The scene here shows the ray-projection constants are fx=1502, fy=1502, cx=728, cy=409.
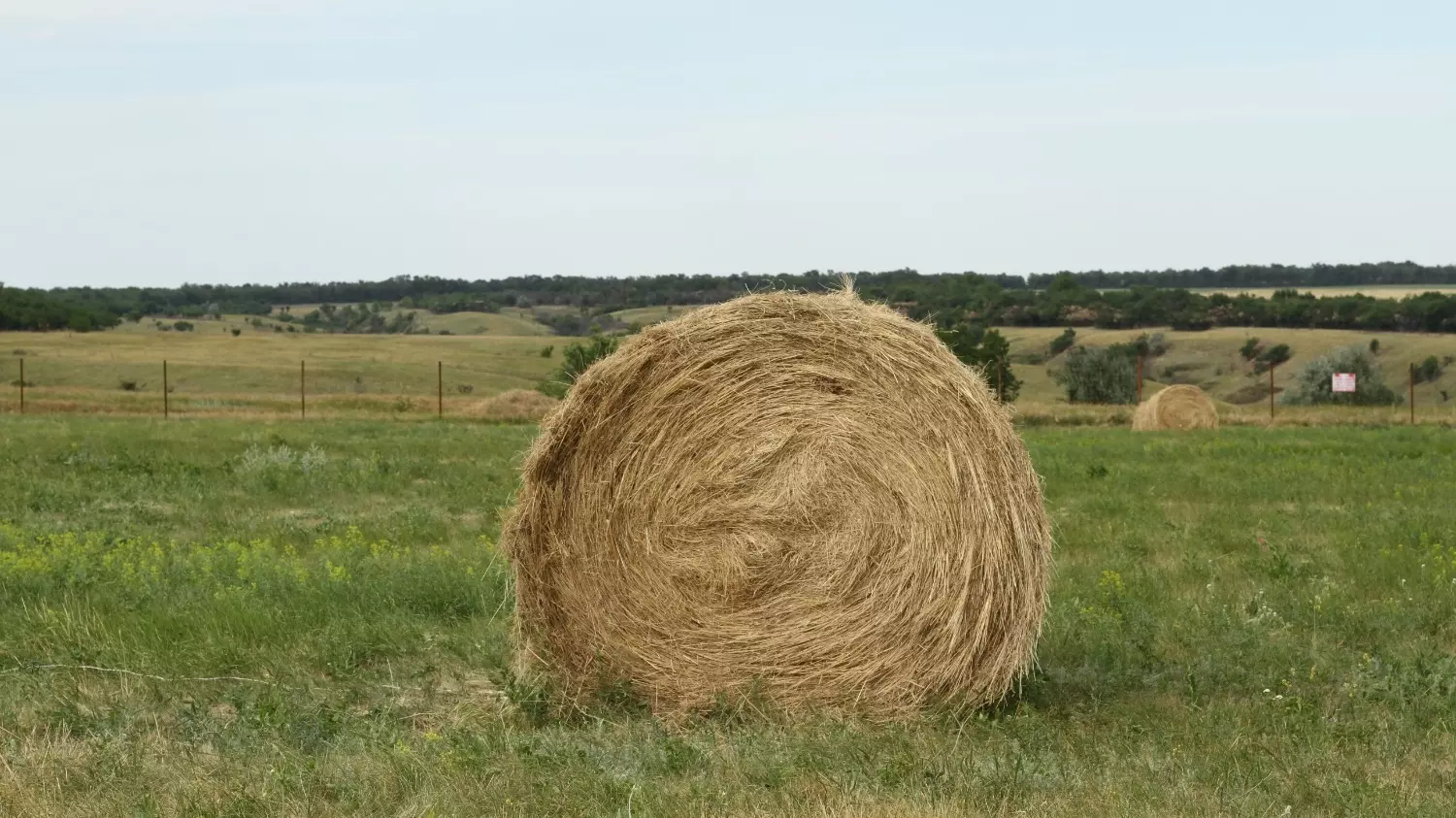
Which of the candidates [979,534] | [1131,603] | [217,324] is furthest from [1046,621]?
[217,324]

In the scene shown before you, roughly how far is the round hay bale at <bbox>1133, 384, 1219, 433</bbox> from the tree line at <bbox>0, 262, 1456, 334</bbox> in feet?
37.6

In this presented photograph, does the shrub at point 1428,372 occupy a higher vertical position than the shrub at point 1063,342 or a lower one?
lower

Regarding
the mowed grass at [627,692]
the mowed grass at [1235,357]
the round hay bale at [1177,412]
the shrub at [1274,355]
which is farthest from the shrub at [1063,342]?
the mowed grass at [627,692]

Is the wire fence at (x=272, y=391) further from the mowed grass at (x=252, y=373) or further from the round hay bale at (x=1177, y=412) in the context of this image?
the round hay bale at (x=1177, y=412)

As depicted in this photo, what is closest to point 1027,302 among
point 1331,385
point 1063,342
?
point 1063,342

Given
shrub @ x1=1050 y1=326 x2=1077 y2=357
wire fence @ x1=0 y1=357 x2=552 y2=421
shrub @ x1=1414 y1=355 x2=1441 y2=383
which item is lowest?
wire fence @ x1=0 y1=357 x2=552 y2=421

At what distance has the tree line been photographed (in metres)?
70.9

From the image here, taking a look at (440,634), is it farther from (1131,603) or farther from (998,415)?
(1131,603)

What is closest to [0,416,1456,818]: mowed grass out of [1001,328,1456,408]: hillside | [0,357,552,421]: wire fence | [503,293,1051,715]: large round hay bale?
[503,293,1051,715]: large round hay bale

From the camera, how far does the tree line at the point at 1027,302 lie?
70938 millimetres

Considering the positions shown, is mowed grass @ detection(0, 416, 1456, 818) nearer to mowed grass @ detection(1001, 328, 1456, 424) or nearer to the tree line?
the tree line

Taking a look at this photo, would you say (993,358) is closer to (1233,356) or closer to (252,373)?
(1233,356)

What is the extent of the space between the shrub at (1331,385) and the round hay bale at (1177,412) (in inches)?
603

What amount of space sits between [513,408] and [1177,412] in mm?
14486
